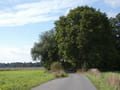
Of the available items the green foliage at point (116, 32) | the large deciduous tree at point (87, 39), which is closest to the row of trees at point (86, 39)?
the large deciduous tree at point (87, 39)

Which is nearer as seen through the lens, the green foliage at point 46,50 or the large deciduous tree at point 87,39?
the large deciduous tree at point 87,39

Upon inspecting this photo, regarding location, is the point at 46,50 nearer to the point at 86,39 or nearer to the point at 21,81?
the point at 86,39

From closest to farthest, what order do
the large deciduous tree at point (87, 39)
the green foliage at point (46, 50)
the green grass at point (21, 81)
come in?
the green grass at point (21, 81), the large deciduous tree at point (87, 39), the green foliage at point (46, 50)

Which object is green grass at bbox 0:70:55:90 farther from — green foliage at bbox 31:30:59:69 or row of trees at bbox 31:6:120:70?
green foliage at bbox 31:30:59:69

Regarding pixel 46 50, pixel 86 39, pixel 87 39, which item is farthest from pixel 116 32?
pixel 46 50

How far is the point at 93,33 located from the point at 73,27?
189 inches

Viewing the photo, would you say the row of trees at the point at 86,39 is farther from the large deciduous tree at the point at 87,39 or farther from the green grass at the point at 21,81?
the green grass at the point at 21,81

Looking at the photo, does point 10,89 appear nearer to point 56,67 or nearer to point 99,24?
point 56,67

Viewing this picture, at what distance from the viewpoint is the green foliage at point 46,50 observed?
188ft

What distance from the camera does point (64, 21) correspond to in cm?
5378

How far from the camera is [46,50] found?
192ft

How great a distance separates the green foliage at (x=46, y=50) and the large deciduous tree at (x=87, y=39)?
250 inches

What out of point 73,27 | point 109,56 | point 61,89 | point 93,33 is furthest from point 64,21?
point 61,89

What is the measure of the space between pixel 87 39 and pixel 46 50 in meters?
15.1
